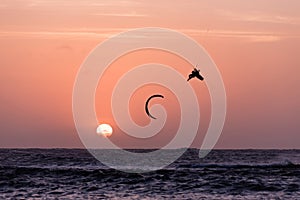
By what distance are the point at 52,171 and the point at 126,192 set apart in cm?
1620

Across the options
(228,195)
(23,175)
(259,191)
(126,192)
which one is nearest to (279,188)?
(259,191)

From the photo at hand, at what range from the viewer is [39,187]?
→ 3606 cm

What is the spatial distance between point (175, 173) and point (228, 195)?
46.7 ft

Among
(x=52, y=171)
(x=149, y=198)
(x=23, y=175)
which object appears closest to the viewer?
(x=149, y=198)

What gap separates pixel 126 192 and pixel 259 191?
650 centimetres

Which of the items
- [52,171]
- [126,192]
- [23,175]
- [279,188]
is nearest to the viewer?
[126,192]

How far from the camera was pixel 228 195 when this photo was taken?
33062 mm

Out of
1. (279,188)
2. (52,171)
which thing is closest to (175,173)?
(52,171)

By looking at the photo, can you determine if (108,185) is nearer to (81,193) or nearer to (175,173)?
(81,193)

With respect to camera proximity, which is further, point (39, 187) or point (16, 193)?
point (39, 187)

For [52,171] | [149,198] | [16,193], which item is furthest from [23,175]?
[149,198]

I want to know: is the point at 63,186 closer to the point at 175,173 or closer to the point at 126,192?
the point at 126,192

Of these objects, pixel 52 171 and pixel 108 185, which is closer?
pixel 108 185

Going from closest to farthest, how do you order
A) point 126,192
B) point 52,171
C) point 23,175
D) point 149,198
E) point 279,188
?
1. point 149,198
2. point 126,192
3. point 279,188
4. point 23,175
5. point 52,171
